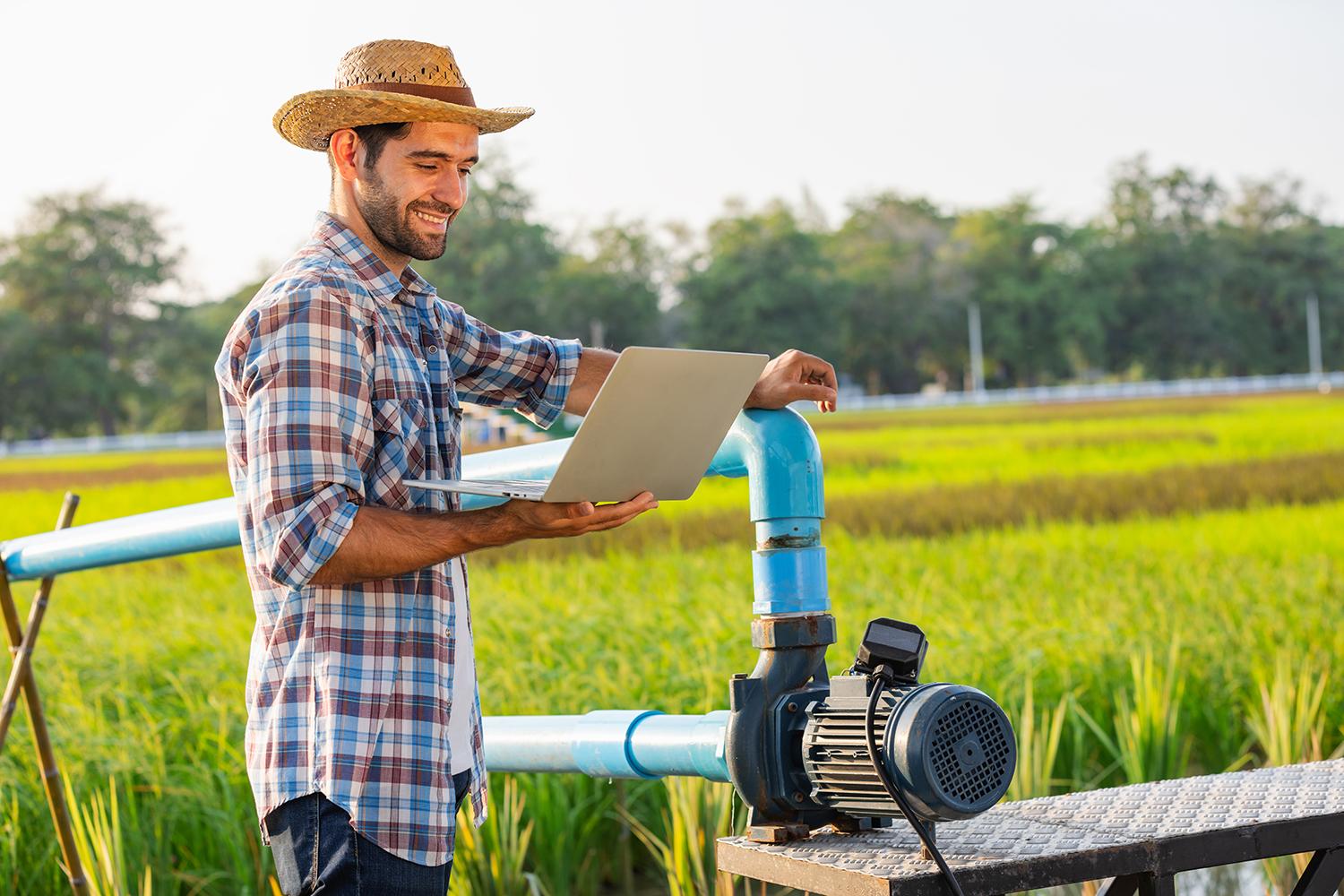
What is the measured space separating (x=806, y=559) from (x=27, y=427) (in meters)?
33.8

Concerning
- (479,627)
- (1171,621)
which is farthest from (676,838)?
(1171,621)

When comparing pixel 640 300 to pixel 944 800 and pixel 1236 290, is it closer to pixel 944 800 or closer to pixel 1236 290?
pixel 1236 290

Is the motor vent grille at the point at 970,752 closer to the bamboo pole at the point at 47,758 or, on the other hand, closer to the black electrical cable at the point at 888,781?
the black electrical cable at the point at 888,781

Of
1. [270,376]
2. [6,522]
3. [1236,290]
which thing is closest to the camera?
[270,376]

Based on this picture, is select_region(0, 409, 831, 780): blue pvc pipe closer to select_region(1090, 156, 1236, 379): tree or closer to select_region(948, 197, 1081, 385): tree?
select_region(1090, 156, 1236, 379): tree

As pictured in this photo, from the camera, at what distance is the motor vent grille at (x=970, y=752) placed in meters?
1.47

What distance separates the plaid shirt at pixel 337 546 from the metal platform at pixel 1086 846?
363mm

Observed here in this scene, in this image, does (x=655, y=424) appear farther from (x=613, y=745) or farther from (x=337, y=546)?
(x=613, y=745)

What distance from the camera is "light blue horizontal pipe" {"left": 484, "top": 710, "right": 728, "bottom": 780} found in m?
1.82

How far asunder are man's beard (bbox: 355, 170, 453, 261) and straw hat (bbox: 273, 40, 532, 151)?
78 millimetres

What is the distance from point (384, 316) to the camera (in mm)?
1716

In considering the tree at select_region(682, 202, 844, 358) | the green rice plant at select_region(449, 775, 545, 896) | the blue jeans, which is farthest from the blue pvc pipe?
the tree at select_region(682, 202, 844, 358)

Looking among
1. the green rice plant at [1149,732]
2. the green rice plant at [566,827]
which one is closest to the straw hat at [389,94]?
the green rice plant at [566,827]

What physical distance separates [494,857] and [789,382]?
1.71 metres
